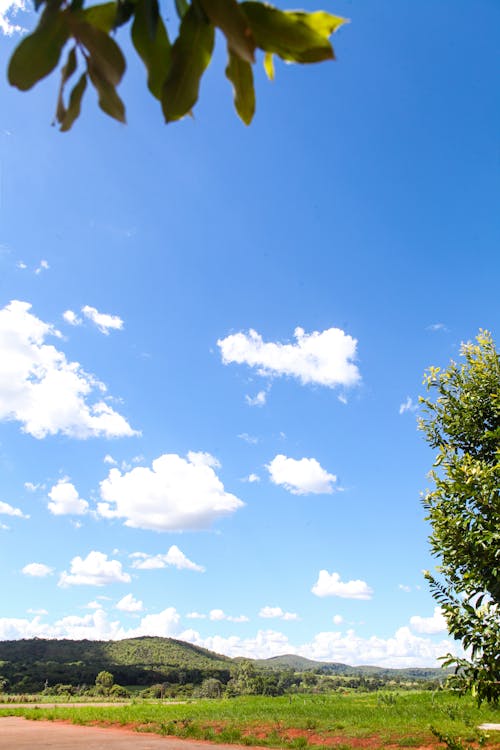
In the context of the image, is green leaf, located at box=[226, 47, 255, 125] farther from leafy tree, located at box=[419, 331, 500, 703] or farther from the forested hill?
the forested hill

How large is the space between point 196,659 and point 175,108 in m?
149

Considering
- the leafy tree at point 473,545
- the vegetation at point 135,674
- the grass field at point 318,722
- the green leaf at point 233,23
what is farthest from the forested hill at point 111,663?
the green leaf at point 233,23

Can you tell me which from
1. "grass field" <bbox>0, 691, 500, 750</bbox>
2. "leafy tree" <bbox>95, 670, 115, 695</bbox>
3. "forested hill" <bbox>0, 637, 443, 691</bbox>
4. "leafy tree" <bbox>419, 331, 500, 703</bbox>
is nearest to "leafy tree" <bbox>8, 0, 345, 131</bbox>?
"leafy tree" <bbox>419, 331, 500, 703</bbox>

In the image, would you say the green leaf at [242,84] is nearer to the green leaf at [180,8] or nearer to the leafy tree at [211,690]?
the green leaf at [180,8]

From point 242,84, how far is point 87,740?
945 inches

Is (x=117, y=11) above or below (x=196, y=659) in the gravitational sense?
above

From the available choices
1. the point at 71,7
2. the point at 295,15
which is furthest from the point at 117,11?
the point at 295,15

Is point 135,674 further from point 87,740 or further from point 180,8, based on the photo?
point 180,8

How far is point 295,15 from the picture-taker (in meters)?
0.73

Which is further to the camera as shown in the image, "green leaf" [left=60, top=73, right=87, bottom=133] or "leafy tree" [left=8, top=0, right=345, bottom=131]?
"green leaf" [left=60, top=73, right=87, bottom=133]

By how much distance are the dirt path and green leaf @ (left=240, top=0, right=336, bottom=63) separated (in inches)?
789

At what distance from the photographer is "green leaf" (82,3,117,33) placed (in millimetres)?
806

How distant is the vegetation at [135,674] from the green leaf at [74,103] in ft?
183

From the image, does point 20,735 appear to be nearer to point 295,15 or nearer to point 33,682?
point 295,15
